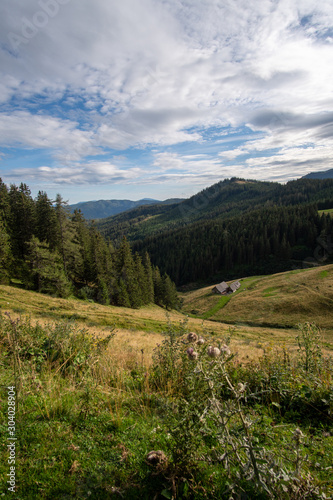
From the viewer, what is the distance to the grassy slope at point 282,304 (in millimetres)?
44594

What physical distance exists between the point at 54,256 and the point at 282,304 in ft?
158

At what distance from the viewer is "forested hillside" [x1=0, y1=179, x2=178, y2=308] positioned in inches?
1226

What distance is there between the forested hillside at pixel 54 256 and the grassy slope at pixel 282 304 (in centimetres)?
2425

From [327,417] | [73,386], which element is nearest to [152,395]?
[73,386]

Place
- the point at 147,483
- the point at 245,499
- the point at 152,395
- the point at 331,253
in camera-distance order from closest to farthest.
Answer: the point at 245,499 → the point at 147,483 → the point at 152,395 → the point at 331,253

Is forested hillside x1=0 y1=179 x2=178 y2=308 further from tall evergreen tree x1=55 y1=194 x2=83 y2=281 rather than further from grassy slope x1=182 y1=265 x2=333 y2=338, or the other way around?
grassy slope x1=182 y1=265 x2=333 y2=338

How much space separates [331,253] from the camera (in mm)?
97812

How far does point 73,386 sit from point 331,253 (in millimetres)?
120185

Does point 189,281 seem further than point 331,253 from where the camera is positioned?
Yes

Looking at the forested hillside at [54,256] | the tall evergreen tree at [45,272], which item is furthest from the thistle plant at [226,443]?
the tall evergreen tree at [45,272]

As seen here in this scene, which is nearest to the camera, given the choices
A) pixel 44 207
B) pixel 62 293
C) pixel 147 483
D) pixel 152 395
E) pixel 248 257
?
pixel 147 483

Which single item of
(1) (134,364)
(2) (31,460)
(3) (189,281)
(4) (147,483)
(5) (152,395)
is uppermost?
(2) (31,460)

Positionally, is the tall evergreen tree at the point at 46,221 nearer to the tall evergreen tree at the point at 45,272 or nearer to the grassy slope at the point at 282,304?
the tall evergreen tree at the point at 45,272

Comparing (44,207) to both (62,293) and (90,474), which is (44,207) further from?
(90,474)
